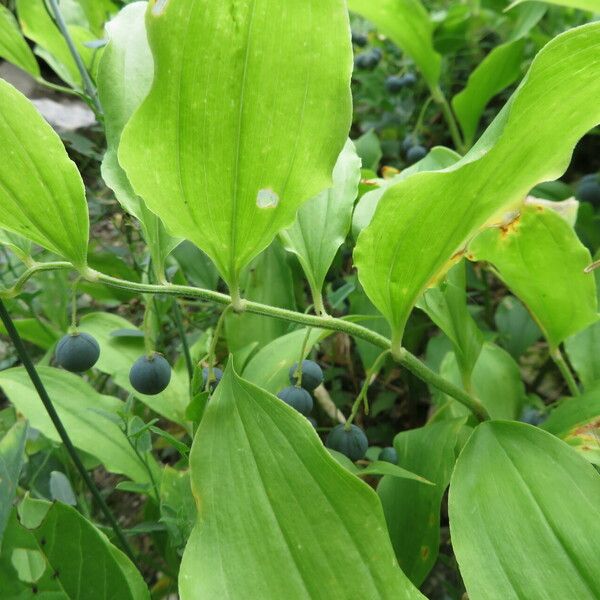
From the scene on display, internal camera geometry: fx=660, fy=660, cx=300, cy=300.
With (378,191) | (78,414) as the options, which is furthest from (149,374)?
(378,191)

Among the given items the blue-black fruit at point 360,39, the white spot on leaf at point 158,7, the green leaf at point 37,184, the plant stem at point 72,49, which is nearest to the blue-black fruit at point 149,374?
the green leaf at point 37,184

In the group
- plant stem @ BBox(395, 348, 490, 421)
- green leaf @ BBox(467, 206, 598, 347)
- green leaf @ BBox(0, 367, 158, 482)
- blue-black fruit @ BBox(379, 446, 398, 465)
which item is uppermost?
green leaf @ BBox(467, 206, 598, 347)

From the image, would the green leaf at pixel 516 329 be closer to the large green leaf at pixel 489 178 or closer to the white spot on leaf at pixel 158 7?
the large green leaf at pixel 489 178

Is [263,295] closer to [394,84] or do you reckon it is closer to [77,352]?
[77,352]

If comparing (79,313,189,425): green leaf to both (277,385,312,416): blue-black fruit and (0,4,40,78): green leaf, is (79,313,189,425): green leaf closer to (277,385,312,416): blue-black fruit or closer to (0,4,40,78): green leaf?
(277,385,312,416): blue-black fruit

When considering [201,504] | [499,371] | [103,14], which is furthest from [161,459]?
[103,14]

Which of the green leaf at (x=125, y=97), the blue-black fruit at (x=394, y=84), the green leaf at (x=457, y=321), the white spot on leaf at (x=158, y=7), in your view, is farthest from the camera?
the blue-black fruit at (x=394, y=84)

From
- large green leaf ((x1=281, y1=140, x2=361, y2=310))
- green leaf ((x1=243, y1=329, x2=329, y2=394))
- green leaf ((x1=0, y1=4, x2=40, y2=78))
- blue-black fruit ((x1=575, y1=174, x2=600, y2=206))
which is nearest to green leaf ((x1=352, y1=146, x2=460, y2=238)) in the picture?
large green leaf ((x1=281, y1=140, x2=361, y2=310))
